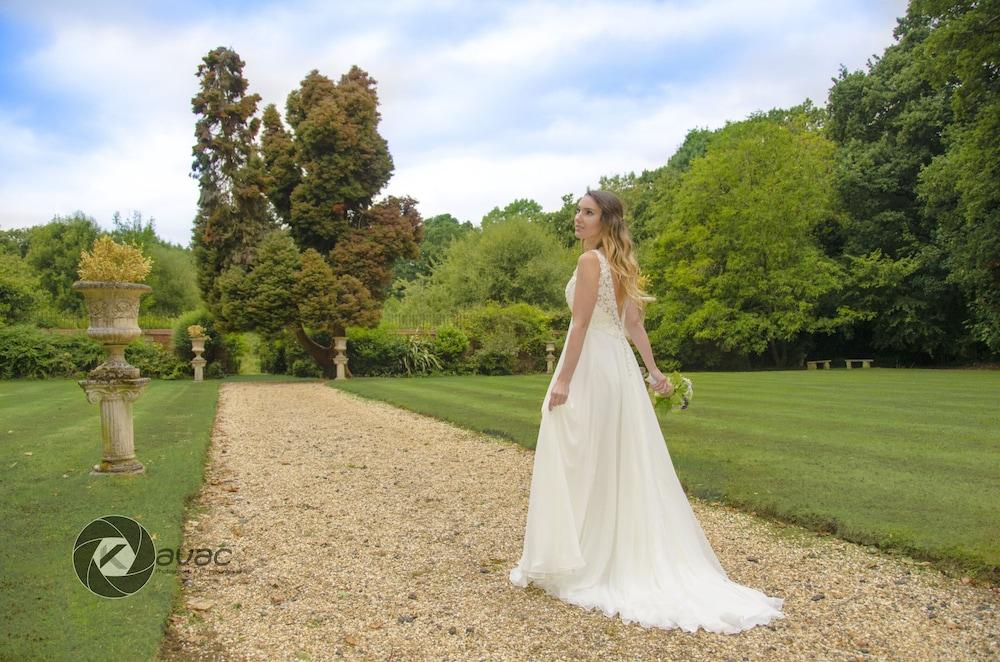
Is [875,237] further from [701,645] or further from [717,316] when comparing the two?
[701,645]

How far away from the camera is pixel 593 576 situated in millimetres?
3574

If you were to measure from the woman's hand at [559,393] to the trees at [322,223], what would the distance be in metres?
17.3

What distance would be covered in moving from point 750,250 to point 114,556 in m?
26.4

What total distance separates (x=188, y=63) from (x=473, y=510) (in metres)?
19.4

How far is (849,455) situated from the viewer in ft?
23.1

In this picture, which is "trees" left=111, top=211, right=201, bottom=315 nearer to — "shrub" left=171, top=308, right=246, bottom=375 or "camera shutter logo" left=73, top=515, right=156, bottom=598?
"shrub" left=171, top=308, right=246, bottom=375

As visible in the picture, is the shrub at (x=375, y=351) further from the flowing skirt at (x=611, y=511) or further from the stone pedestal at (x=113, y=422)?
the flowing skirt at (x=611, y=511)

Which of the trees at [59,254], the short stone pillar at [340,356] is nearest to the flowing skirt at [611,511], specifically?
the short stone pillar at [340,356]

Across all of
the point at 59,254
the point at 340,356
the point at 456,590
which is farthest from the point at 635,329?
the point at 59,254

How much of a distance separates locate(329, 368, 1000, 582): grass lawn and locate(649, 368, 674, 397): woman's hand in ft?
5.05

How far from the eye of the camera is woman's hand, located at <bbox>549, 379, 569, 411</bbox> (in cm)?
367

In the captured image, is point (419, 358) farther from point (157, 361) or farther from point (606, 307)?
point (606, 307)

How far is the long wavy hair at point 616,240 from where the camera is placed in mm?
3754

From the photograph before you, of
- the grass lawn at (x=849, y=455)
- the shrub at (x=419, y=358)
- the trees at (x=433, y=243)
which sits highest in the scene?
the trees at (x=433, y=243)
